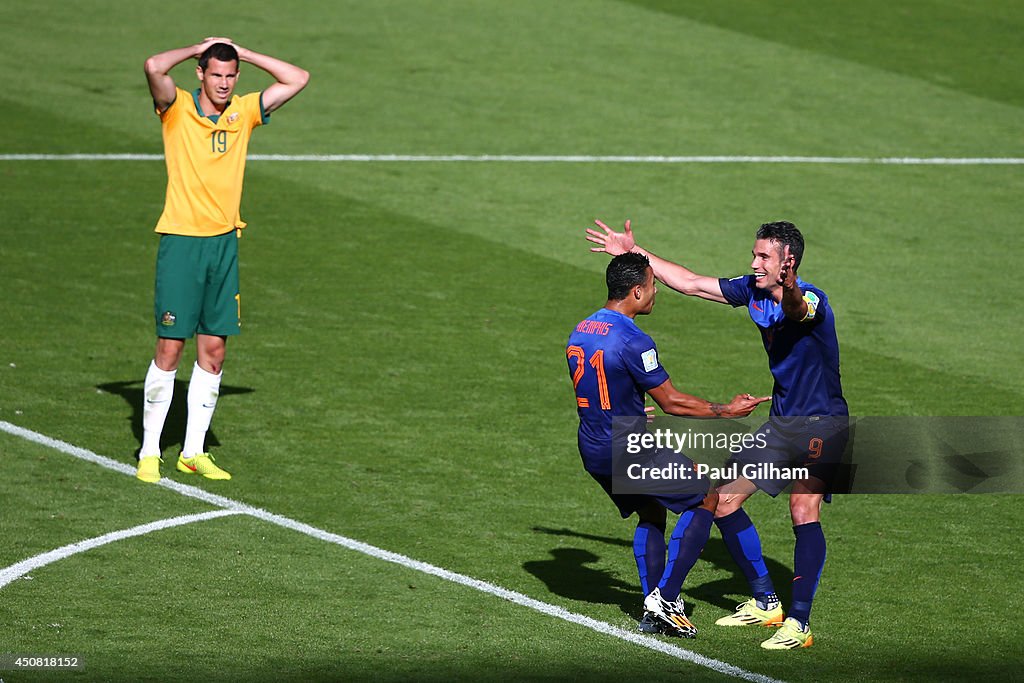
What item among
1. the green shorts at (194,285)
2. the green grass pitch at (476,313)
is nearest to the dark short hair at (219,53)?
the green shorts at (194,285)

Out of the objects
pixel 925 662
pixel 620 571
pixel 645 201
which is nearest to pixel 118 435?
pixel 620 571

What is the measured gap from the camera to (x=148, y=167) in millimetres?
18672

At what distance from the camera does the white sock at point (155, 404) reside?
405 inches

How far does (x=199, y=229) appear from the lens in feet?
33.2

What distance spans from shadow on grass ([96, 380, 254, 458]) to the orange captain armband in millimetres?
5026

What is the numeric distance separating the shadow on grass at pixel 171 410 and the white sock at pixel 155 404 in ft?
1.46

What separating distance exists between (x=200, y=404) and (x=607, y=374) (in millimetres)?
3636

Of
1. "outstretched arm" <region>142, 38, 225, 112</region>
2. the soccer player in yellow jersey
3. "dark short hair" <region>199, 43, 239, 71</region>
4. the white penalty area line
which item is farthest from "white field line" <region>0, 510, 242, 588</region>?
"dark short hair" <region>199, 43, 239, 71</region>

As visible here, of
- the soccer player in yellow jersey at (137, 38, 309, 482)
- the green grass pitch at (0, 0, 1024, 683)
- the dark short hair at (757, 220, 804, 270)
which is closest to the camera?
the dark short hair at (757, 220, 804, 270)

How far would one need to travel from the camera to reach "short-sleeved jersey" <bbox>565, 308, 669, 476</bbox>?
7770mm

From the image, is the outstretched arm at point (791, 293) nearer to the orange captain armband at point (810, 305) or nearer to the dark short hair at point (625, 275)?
the orange captain armband at point (810, 305)

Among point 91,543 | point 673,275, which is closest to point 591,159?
point 673,275

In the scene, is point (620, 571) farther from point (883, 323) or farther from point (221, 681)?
point (883, 323)

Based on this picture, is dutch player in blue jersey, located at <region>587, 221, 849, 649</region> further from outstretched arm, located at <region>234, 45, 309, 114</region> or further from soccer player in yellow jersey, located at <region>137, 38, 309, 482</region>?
outstretched arm, located at <region>234, 45, 309, 114</region>
